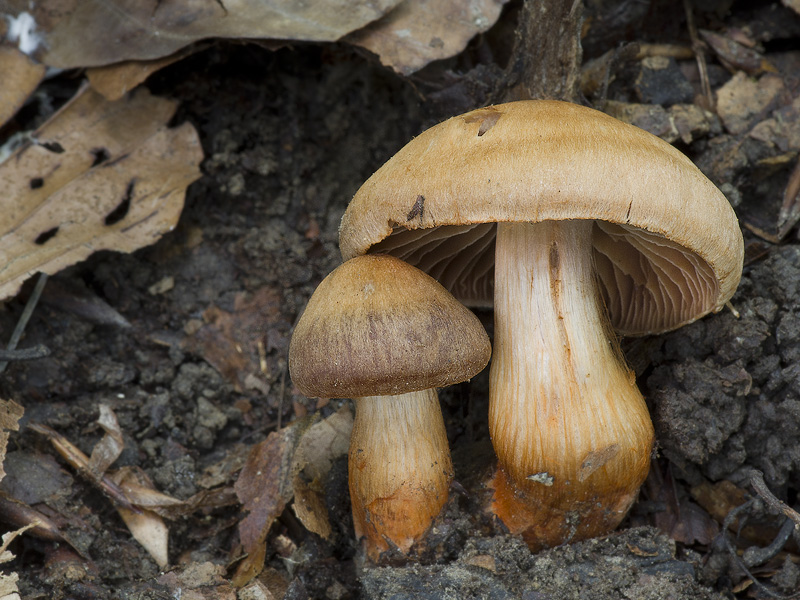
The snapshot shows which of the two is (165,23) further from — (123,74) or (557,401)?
(557,401)

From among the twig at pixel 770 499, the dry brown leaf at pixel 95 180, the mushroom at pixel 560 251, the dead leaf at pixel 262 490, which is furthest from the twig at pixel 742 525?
the dry brown leaf at pixel 95 180

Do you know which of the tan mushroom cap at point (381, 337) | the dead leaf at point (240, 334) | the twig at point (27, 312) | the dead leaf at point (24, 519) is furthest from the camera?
the dead leaf at point (240, 334)

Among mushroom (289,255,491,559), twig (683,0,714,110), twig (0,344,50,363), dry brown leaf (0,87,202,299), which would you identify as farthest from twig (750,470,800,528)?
twig (0,344,50,363)

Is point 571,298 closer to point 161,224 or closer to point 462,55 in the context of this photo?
point 462,55

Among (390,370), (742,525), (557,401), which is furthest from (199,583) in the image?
(742,525)

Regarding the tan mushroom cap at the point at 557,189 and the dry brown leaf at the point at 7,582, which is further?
the dry brown leaf at the point at 7,582

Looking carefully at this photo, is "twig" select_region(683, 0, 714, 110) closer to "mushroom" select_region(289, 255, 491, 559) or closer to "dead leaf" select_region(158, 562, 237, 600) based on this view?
"mushroom" select_region(289, 255, 491, 559)

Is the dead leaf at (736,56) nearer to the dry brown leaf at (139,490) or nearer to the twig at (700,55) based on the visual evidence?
the twig at (700,55)

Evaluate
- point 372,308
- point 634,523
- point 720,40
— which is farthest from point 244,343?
point 720,40
